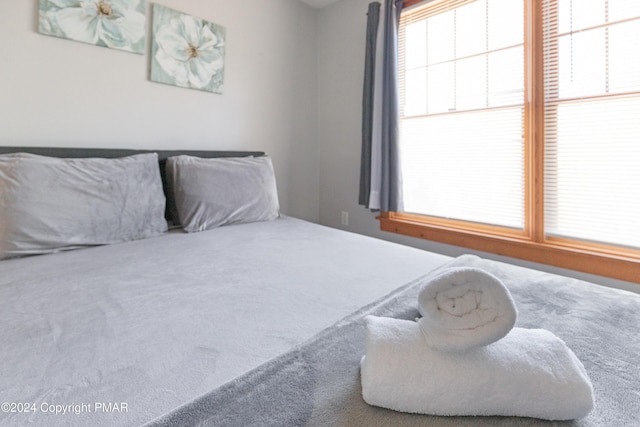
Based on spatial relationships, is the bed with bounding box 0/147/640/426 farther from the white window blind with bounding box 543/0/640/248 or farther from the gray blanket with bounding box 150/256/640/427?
the white window blind with bounding box 543/0/640/248

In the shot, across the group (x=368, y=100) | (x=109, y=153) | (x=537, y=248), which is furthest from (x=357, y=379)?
(x=368, y=100)

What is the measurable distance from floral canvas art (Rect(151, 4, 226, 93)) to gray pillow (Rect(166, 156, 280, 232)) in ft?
2.05

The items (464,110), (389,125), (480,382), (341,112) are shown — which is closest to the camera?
(480,382)

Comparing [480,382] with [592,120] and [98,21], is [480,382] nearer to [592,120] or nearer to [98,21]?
[592,120]

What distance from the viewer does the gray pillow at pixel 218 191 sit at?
182cm

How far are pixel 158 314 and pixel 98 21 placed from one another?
6.15 feet

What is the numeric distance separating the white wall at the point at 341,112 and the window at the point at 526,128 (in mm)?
406

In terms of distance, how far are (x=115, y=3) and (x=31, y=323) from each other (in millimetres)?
1923

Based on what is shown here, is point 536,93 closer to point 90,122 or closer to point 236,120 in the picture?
point 236,120

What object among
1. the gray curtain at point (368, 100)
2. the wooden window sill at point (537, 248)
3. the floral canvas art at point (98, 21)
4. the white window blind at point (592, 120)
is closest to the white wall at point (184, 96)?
the floral canvas art at point (98, 21)

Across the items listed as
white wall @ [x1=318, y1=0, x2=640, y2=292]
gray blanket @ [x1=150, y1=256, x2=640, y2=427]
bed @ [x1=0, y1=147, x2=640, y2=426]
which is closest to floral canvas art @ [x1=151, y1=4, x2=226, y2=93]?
white wall @ [x1=318, y1=0, x2=640, y2=292]

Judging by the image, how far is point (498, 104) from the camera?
1.99 metres

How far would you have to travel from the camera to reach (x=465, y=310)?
500mm

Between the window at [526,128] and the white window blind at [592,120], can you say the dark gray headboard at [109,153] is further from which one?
the white window blind at [592,120]
